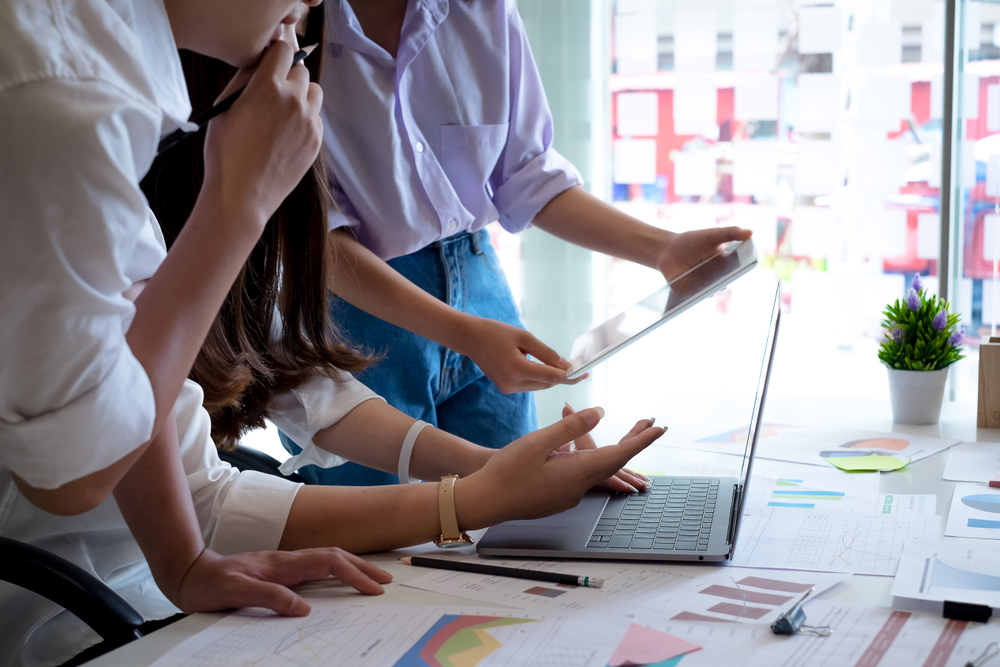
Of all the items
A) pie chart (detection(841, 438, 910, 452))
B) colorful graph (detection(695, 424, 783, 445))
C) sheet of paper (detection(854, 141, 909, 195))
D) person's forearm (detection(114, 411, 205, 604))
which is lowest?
colorful graph (detection(695, 424, 783, 445))

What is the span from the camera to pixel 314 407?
3.87 ft

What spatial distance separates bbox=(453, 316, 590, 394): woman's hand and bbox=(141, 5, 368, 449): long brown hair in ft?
0.55

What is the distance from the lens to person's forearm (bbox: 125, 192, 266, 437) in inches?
27.1

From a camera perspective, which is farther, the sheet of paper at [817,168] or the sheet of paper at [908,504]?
the sheet of paper at [817,168]

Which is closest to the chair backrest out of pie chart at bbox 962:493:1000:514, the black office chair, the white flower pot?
the black office chair

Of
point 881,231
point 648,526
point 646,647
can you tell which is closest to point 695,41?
point 881,231

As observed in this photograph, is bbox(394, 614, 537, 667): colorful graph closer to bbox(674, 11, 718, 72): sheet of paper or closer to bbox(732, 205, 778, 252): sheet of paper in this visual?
bbox(732, 205, 778, 252): sheet of paper

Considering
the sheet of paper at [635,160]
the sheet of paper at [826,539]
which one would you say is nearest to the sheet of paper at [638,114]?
the sheet of paper at [635,160]

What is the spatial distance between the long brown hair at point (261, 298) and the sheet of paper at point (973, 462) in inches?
32.4

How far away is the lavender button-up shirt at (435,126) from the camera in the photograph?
1.32 meters

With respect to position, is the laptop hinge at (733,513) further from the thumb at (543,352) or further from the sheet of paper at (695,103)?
the sheet of paper at (695,103)

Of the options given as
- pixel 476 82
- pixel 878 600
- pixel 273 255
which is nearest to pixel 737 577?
pixel 878 600

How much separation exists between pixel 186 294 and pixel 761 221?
277 centimetres

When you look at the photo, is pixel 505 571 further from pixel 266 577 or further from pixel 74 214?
pixel 74 214
